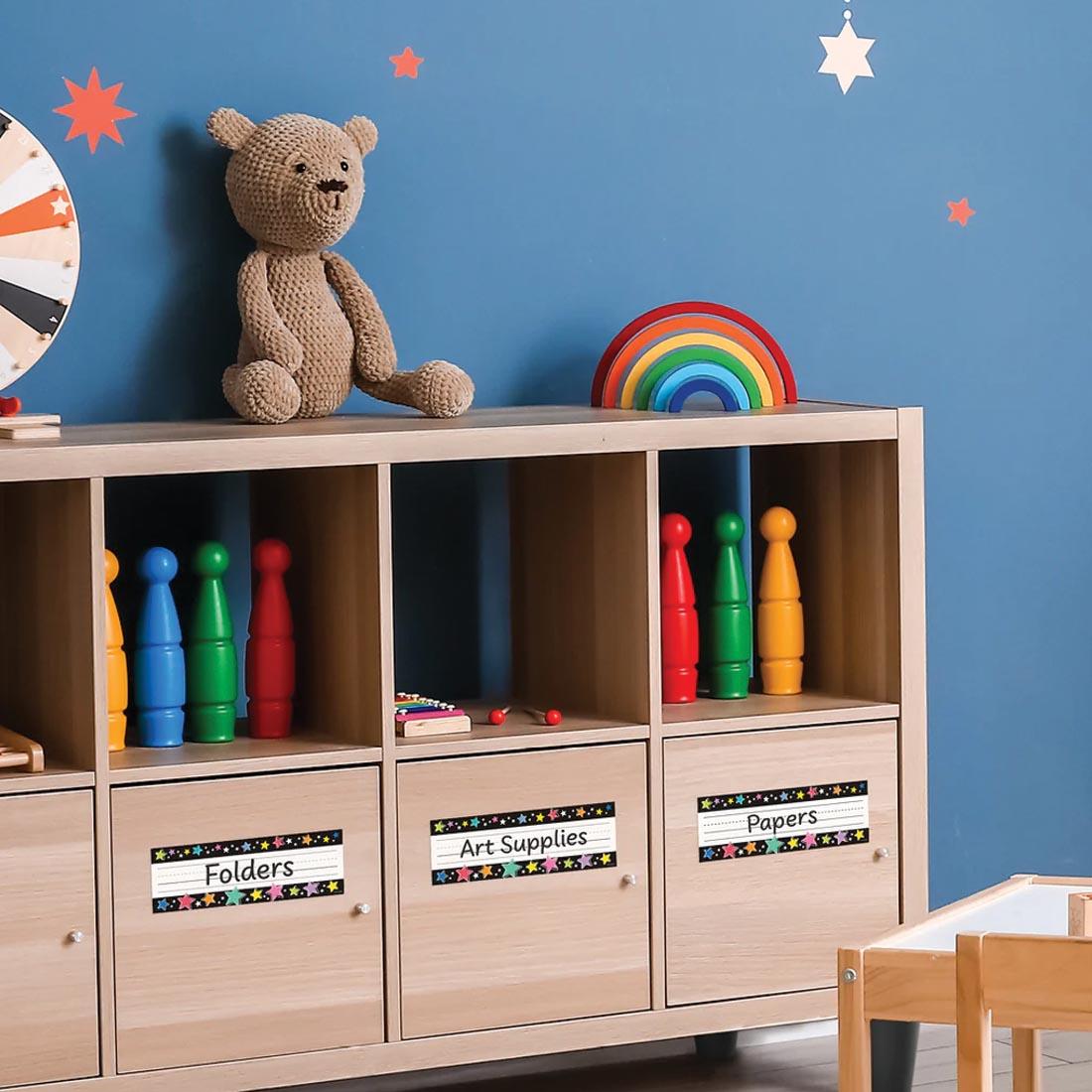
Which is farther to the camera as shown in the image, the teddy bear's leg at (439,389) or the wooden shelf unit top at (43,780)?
the teddy bear's leg at (439,389)

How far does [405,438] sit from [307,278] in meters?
0.32

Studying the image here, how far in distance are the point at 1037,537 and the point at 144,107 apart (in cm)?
138

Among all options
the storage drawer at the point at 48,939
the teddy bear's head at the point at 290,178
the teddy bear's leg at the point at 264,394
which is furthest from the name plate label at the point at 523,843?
the teddy bear's head at the point at 290,178

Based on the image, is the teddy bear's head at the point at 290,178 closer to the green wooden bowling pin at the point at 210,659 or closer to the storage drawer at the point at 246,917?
the green wooden bowling pin at the point at 210,659

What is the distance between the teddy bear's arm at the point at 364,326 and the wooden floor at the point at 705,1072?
90 cm

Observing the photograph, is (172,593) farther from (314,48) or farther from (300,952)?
(314,48)

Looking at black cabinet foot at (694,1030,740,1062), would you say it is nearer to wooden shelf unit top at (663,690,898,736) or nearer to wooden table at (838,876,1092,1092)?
wooden shelf unit top at (663,690,898,736)

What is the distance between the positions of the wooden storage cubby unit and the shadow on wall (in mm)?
97

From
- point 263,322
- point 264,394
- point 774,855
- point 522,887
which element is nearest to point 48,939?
point 522,887

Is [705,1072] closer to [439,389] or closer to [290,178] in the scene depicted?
[439,389]

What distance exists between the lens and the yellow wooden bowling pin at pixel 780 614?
2.51 meters

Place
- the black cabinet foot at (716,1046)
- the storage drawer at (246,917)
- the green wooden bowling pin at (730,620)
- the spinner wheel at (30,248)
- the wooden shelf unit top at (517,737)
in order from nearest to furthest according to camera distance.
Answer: the storage drawer at (246,917) → the wooden shelf unit top at (517,737) → the spinner wheel at (30,248) → the green wooden bowling pin at (730,620) → the black cabinet foot at (716,1046)

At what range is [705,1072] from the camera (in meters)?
2.63

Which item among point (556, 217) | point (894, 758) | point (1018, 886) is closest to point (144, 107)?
point (556, 217)
